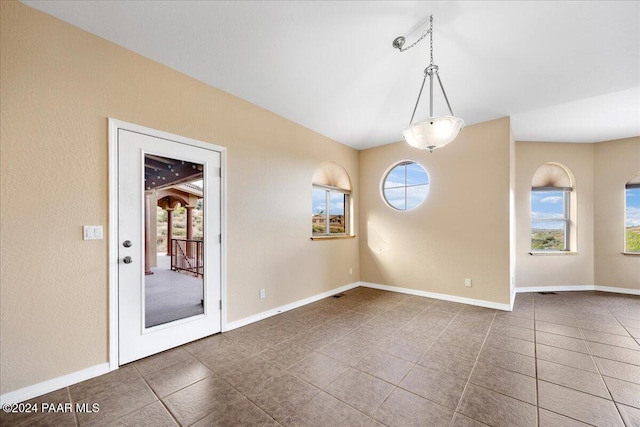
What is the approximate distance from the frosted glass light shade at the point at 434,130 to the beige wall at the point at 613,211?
16.2 ft

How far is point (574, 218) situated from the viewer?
16.4 feet

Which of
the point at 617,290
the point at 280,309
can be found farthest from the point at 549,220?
the point at 280,309

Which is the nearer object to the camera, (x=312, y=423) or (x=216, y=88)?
(x=312, y=423)

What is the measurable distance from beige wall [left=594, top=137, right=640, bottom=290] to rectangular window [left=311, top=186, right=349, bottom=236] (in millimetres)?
4851

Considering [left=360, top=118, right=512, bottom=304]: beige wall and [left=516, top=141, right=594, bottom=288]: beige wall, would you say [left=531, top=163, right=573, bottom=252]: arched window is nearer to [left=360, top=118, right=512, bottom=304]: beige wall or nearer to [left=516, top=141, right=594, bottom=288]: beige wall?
[left=516, top=141, right=594, bottom=288]: beige wall

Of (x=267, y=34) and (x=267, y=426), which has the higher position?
(x=267, y=34)

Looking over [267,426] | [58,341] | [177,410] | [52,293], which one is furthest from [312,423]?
[52,293]

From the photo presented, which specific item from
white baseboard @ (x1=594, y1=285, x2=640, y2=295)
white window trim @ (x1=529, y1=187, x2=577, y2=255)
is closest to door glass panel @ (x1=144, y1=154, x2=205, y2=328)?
white window trim @ (x1=529, y1=187, x2=577, y2=255)

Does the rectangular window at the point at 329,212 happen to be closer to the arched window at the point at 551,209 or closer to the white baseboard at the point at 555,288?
the white baseboard at the point at 555,288

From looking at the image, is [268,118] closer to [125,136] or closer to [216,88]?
[216,88]

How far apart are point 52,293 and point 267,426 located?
1897 mm

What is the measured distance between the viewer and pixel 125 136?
7.64 ft

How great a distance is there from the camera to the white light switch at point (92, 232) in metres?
2.10

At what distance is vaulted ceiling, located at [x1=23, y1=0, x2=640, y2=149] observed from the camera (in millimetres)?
2076
